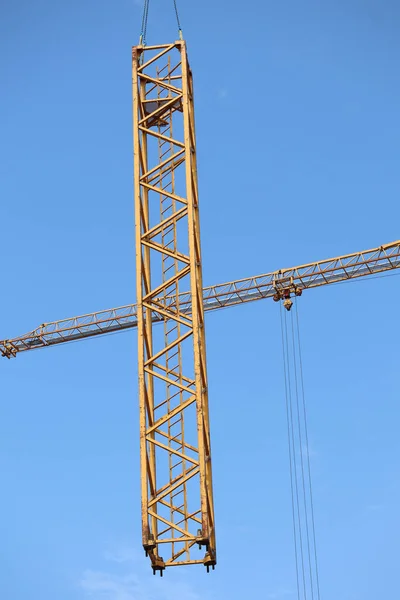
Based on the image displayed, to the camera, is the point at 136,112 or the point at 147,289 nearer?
the point at 147,289

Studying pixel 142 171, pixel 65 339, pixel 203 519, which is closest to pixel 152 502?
pixel 203 519

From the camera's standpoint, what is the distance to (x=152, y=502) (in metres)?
39.3

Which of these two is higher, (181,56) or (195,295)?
(181,56)

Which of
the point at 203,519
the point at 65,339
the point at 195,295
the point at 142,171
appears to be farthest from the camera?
the point at 65,339

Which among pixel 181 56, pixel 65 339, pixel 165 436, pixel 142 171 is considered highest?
pixel 65 339

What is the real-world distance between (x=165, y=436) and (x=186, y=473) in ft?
4.22

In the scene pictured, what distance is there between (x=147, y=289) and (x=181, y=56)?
8.62 m

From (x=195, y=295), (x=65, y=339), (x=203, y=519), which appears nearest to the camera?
(x=203, y=519)

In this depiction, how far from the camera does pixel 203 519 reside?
3878 centimetres

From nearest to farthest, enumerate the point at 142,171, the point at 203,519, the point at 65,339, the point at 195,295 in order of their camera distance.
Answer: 1. the point at 203,519
2. the point at 195,295
3. the point at 142,171
4. the point at 65,339

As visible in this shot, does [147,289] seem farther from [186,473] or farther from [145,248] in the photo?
[186,473]

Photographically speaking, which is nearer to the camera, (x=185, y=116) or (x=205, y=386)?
(x=205, y=386)

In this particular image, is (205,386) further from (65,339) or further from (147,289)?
(65,339)

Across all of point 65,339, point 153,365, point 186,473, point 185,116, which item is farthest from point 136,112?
point 65,339
